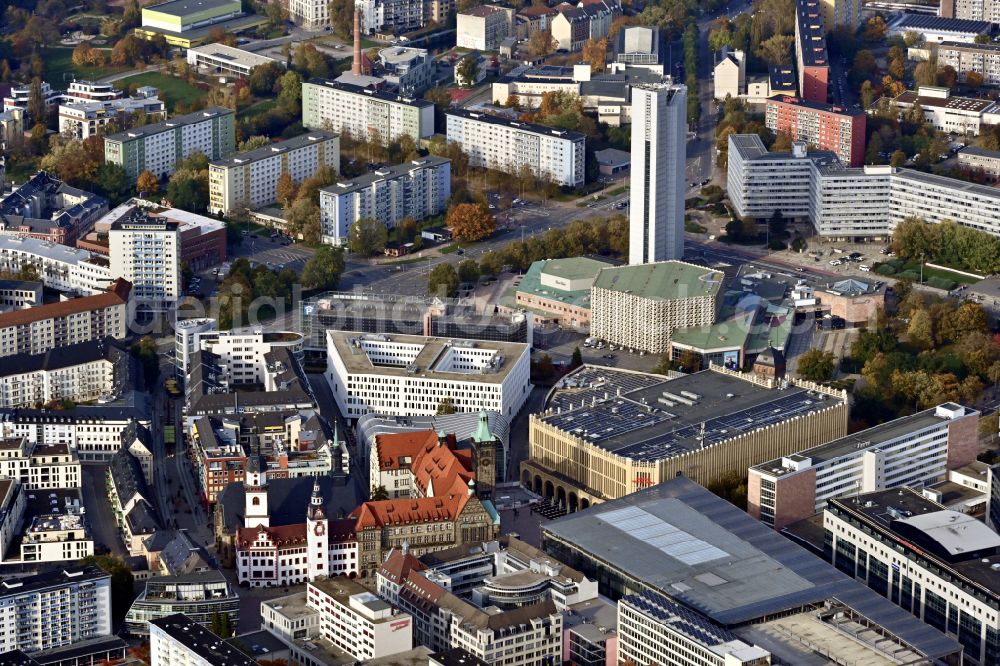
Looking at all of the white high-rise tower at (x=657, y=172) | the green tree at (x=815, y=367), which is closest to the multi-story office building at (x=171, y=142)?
the white high-rise tower at (x=657, y=172)

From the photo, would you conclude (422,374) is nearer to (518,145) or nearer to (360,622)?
(360,622)

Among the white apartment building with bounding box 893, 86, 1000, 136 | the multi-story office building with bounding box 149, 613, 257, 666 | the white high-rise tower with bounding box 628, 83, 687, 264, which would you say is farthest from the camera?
the white apartment building with bounding box 893, 86, 1000, 136

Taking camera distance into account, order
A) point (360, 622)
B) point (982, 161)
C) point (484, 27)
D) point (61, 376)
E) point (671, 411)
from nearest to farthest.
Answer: point (360, 622)
point (671, 411)
point (61, 376)
point (982, 161)
point (484, 27)

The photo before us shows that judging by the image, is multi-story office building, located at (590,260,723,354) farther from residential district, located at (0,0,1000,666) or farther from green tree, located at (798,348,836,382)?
green tree, located at (798,348,836,382)

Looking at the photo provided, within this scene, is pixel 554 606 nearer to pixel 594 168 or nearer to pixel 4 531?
pixel 4 531

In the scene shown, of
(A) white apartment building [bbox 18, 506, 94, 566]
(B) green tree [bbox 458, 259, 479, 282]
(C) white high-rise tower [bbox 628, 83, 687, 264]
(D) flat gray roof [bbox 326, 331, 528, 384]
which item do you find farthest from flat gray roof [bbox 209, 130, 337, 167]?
(A) white apartment building [bbox 18, 506, 94, 566]

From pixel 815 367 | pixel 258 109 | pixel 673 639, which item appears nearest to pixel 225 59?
pixel 258 109

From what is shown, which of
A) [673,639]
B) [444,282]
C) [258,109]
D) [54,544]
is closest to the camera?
[673,639]

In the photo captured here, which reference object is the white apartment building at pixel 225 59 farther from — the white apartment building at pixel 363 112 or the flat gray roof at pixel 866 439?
the flat gray roof at pixel 866 439
